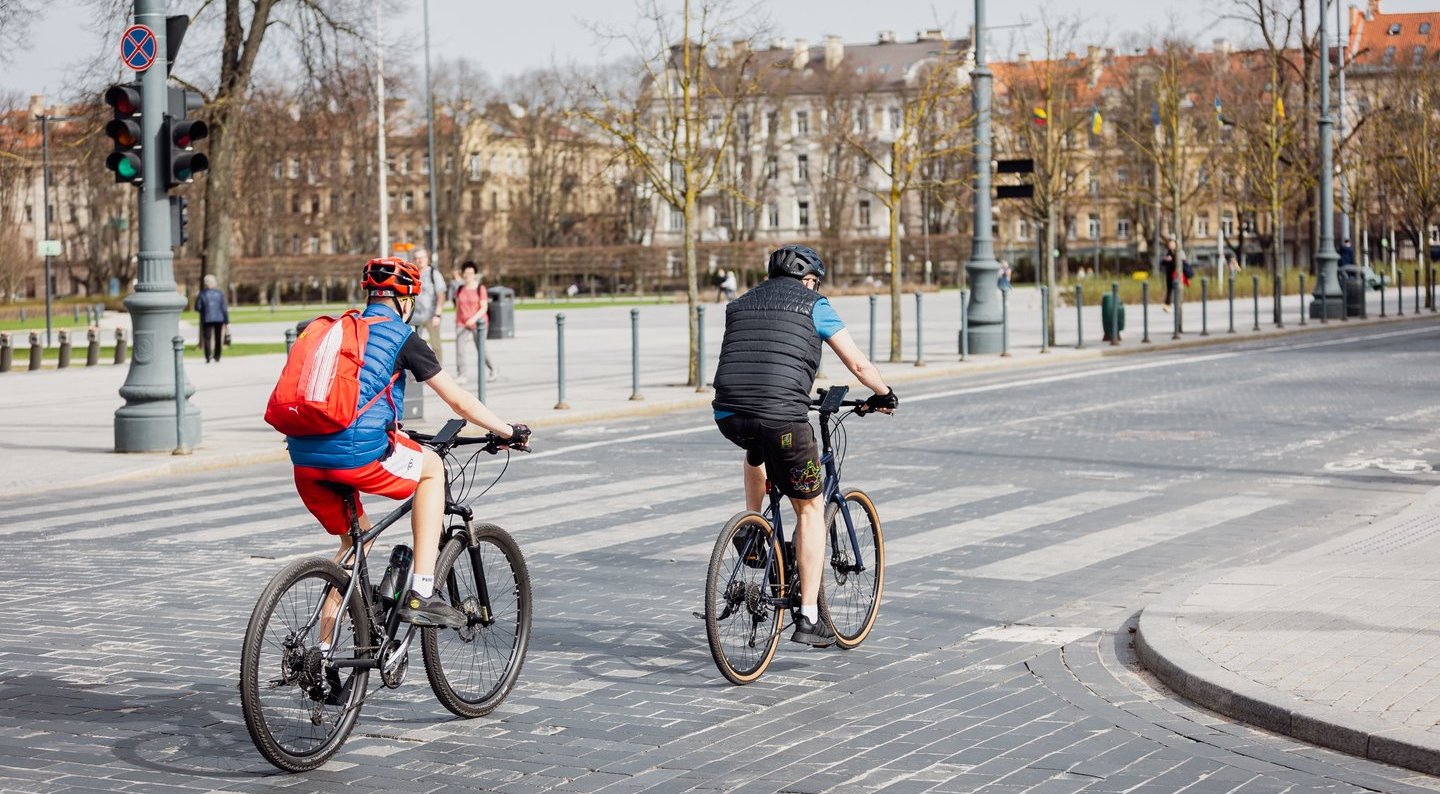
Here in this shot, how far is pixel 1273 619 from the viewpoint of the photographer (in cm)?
770

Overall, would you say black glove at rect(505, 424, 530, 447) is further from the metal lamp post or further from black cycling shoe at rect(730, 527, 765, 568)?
the metal lamp post

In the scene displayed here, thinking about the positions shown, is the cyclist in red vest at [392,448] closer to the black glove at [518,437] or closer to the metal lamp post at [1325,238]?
the black glove at [518,437]

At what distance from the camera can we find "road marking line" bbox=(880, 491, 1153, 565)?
1035cm

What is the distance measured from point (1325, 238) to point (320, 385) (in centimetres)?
3898

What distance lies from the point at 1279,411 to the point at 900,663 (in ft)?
→ 40.8

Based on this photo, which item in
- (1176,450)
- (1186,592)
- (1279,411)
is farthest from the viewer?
(1279,411)

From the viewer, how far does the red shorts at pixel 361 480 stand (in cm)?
596

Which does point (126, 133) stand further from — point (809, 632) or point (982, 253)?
point (982, 253)

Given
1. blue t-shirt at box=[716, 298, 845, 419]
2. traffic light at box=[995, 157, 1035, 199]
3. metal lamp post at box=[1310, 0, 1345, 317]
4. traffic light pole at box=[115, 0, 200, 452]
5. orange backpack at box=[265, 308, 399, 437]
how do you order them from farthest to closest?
1. metal lamp post at box=[1310, 0, 1345, 317]
2. traffic light at box=[995, 157, 1035, 199]
3. traffic light pole at box=[115, 0, 200, 452]
4. blue t-shirt at box=[716, 298, 845, 419]
5. orange backpack at box=[265, 308, 399, 437]

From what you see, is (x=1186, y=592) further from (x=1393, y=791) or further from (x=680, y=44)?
(x=680, y=44)

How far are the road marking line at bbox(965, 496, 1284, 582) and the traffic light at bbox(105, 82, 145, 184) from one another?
347 inches

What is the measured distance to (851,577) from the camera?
777 cm

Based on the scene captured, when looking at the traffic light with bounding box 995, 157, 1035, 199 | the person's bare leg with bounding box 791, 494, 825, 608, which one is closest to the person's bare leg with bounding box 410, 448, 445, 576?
the person's bare leg with bounding box 791, 494, 825, 608

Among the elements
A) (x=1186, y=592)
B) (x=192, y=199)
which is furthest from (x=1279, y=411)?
(x=192, y=199)
